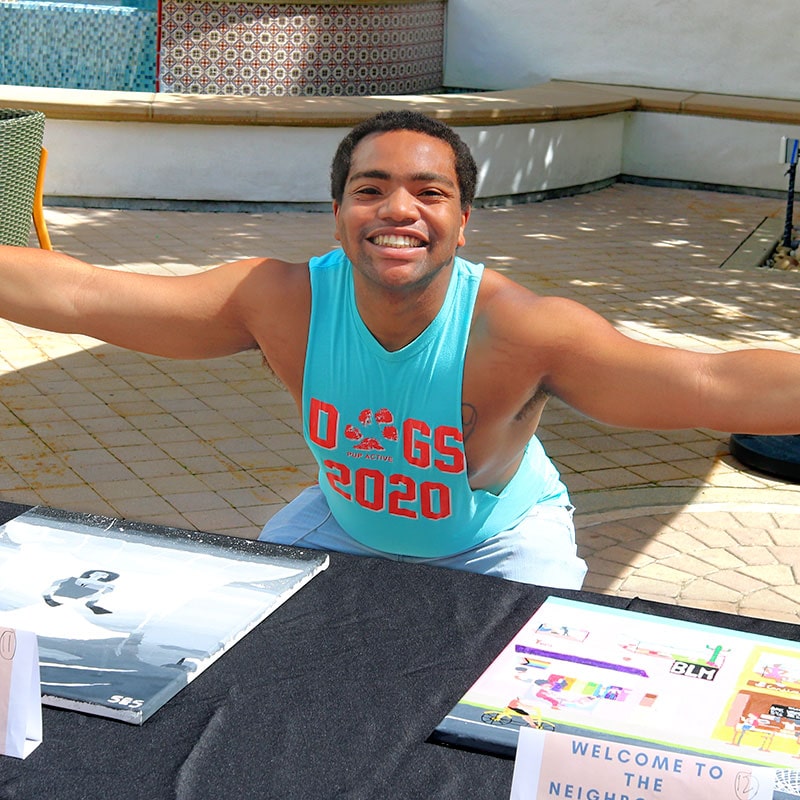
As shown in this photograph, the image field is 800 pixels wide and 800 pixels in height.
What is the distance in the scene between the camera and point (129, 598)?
2.01 meters

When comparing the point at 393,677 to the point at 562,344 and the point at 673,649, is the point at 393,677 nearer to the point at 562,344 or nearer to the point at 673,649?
the point at 673,649

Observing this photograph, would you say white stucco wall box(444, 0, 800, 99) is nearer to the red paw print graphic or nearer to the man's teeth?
the man's teeth

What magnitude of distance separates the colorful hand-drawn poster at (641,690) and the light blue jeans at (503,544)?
0.50 m

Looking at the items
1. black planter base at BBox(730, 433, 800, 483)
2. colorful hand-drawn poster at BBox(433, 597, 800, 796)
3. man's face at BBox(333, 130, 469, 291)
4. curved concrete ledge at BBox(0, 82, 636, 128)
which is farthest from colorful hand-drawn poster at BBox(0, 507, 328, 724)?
curved concrete ledge at BBox(0, 82, 636, 128)

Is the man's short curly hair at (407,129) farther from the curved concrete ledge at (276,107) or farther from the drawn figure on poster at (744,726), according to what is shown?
the curved concrete ledge at (276,107)

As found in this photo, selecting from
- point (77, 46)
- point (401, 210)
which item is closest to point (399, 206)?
point (401, 210)

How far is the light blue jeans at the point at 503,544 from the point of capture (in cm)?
252

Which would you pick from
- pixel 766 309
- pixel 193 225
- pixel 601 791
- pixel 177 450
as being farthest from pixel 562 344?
pixel 193 225

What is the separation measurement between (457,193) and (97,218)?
7486 mm

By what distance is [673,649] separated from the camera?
6.22 ft

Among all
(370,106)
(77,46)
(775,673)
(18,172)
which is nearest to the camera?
(775,673)

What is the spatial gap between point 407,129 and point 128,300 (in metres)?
0.64

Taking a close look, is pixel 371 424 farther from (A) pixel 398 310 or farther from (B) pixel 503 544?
(B) pixel 503 544

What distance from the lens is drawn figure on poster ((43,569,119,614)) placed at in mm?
1985
